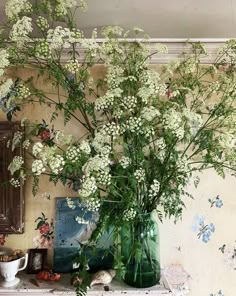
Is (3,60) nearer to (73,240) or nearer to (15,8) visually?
→ (15,8)

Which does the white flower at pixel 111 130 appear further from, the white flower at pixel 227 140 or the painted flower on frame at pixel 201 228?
the painted flower on frame at pixel 201 228

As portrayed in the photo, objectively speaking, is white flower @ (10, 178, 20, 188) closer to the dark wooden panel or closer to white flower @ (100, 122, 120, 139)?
the dark wooden panel

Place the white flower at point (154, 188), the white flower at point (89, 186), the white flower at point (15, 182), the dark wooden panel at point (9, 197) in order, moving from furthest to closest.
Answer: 1. the dark wooden panel at point (9, 197)
2. the white flower at point (15, 182)
3. the white flower at point (154, 188)
4. the white flower at point (89, 186)

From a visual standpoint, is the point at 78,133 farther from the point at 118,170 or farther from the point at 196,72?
the point at 196,72

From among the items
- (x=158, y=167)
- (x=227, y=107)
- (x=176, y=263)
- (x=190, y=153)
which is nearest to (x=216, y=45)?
(x=227, y=107)

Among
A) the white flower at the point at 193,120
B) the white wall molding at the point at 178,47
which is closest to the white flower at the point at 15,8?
the white wall molding at the point at 178,47

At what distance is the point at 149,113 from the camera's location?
3.67 ft

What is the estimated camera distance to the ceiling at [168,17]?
146 centimetres

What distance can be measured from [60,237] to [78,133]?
0.42 metres

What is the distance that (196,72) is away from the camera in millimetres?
1446

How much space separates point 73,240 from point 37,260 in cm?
16

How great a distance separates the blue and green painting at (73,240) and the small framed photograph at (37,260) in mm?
46

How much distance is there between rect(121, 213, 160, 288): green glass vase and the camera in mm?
1260

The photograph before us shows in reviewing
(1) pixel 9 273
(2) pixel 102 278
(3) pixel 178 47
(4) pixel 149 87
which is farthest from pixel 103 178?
(3) pixel 178 47
